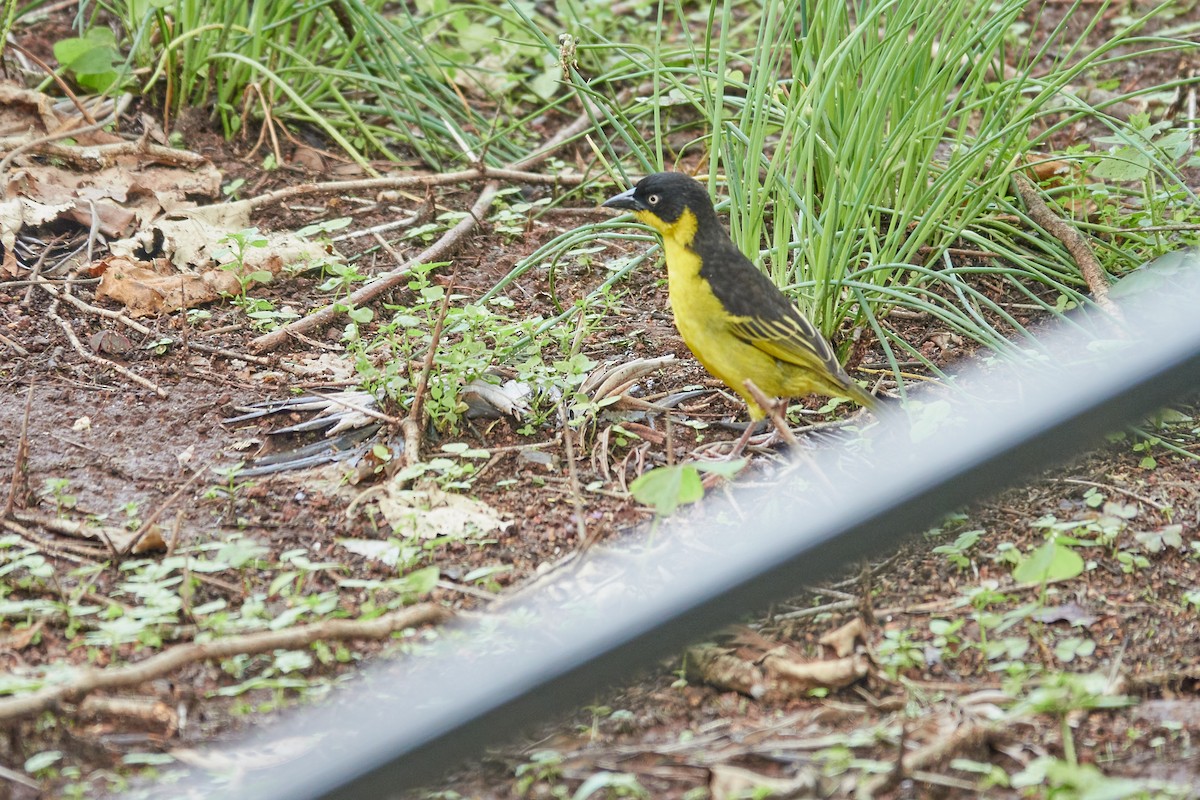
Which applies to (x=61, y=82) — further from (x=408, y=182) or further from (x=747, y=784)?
(x=747, y=784)

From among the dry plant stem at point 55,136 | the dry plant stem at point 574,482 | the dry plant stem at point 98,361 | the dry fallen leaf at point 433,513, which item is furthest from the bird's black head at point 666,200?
the dry plant stem at point 55,136

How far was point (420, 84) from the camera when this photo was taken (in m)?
5.75

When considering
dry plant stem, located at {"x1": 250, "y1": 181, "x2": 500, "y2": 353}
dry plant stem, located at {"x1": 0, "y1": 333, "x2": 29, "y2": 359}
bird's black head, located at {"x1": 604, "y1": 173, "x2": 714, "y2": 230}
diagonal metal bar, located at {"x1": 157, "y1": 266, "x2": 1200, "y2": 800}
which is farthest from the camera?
dry plant stem, located at {"x1": 250, "y1": 181, "x2": 500, "y2": 353}

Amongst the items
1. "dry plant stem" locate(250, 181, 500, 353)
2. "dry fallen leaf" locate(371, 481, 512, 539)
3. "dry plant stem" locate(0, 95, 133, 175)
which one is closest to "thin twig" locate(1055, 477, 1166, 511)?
"dry fallen leaf" locate(371, 481, 512, 539)

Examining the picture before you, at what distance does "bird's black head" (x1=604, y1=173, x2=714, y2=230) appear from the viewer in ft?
12.7

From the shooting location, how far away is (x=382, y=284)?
4684 mm

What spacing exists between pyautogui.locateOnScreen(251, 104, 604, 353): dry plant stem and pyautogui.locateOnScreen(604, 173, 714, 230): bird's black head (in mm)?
869

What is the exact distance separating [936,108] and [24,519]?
3.27 m

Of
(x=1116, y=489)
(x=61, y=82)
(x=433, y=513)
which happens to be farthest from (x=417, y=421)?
(x=61, y=82)

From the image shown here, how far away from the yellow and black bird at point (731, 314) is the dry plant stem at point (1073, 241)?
1084 mm

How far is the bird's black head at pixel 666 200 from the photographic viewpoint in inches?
152

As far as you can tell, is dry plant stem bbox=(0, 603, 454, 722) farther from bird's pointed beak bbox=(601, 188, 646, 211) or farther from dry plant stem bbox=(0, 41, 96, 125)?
dry plant stem bbox=(0, 41, 96, 125)

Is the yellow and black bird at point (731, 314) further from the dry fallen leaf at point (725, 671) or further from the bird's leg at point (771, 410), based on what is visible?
the dry fallen leaf at point (725, 671)

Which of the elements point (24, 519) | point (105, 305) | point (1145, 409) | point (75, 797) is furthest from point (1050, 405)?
point (105, 305)
